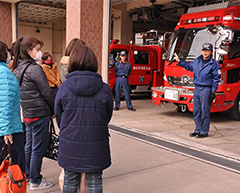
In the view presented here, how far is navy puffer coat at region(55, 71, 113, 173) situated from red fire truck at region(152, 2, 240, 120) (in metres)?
5.12

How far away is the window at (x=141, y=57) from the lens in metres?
12.0

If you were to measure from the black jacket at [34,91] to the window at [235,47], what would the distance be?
5.59m

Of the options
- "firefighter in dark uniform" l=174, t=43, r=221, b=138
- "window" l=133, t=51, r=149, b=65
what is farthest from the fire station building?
"firefighter in dark uniform" l=174, t=43, r=221, b=138

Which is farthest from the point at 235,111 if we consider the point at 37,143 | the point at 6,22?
the point at 6,22

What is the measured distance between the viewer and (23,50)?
322 cm

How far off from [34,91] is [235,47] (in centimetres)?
593

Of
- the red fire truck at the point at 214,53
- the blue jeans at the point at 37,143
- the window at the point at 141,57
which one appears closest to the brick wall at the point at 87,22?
the red fire truck at the point at 214,53

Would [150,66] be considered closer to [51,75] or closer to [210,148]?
[51,75]

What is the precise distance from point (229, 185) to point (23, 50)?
308 cm

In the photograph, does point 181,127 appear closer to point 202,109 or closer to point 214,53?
point 202,109

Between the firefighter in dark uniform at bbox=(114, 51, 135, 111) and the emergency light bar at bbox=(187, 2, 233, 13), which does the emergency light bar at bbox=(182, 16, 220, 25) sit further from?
the firefighter in dark uniform at bbox=(114, 51, 135, 111)

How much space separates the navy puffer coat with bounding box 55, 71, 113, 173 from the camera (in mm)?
2178

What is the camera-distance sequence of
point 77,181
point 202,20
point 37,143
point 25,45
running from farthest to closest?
point 202,20 < point 37,143 < point 25,45 < point 77,181

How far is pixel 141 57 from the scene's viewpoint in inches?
478
